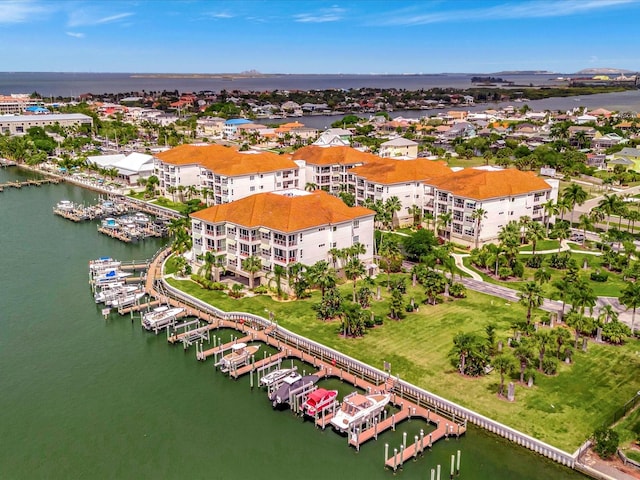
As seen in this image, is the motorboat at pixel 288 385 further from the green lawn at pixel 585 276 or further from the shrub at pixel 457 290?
the green lawn at pixel 585 276

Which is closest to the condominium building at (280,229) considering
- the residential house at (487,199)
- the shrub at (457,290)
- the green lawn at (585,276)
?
the shrub at (457,290)

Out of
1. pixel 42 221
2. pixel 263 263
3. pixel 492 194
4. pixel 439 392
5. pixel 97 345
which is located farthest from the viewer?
pixel 42 221

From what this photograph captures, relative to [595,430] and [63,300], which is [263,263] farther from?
[595,430]

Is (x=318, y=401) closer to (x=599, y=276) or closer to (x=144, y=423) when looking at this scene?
(x=144, y=423)

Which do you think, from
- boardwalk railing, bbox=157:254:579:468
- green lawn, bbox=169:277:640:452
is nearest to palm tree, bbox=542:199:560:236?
green lawn, bbox=169:277:640:452

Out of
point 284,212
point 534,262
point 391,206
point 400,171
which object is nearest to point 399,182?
point 400,171

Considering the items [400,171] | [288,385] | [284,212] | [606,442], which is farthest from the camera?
[400,171]

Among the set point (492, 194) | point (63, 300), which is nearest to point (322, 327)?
point (63, 300)
